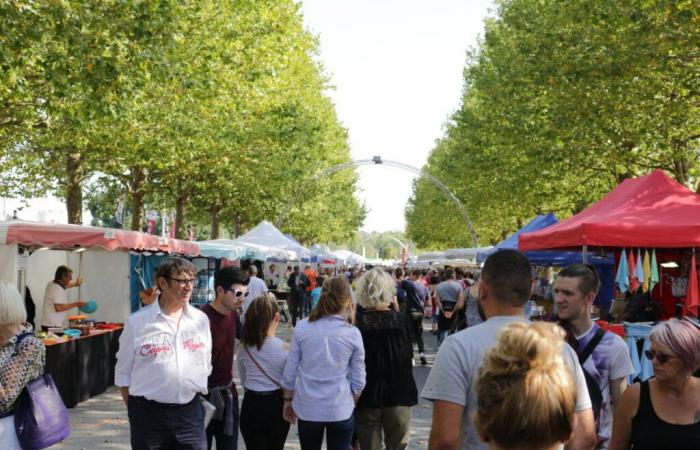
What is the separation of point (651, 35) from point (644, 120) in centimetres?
433

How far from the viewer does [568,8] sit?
2188 centimetres

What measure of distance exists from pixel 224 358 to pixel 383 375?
1.15m

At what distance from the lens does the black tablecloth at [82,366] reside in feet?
36.8

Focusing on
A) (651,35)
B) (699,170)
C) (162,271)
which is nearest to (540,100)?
(699,170)

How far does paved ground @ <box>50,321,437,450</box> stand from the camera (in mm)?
9016

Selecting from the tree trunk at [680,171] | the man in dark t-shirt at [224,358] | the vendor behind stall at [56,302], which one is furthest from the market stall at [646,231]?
the tree trunk at [680,171]

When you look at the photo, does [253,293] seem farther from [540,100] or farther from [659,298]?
[540,100]

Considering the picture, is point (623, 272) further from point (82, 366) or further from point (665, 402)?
point (665, 402)

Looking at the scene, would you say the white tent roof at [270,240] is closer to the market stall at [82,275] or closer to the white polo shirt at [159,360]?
the market stall at [82,275]

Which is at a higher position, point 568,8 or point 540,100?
point 568,8

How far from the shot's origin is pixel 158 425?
500 centimetres

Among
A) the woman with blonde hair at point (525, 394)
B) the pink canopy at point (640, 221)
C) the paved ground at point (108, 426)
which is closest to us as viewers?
the woman with blonde hair at point (525, 394)

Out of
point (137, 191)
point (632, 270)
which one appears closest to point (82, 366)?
point (632, 270)

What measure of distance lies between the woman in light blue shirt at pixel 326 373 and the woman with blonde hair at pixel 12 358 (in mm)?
1745
